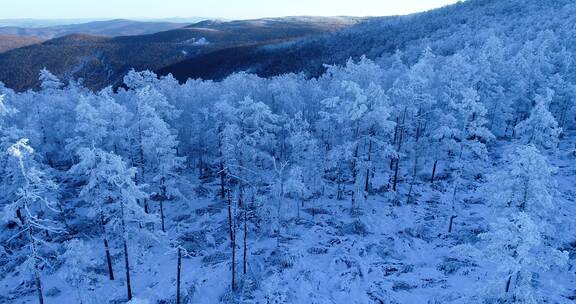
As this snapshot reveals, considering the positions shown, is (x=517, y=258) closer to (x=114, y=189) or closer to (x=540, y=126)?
(x=114, y=189)

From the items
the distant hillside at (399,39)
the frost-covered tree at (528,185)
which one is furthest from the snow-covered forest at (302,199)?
the distant hillside at (399,39)

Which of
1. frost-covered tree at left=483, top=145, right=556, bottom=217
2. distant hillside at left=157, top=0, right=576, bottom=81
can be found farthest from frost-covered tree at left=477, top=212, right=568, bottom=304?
distant hillside at left=157, top=0, right=576, bottom=81

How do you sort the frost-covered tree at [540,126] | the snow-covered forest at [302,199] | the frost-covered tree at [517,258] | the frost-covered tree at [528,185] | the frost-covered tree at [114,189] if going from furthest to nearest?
the frost-covered tree at [540,126], the frost-covered tree at [114,189], the snow-covered forest at [302,199], the frost-covered tree at [528,185], the frost-covered tree at [517,258]

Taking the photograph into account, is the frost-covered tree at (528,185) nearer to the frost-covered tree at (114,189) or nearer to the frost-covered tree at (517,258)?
the frost-covered tree at (517,258)

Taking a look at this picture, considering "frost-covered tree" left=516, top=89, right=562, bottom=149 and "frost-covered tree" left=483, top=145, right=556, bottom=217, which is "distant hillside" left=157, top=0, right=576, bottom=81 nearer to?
"frost-covered tree" left=516, top=89, right=562, bottom=149

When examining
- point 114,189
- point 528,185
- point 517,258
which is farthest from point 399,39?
point 517,258

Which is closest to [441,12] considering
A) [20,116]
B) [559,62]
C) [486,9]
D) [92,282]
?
[486,9]

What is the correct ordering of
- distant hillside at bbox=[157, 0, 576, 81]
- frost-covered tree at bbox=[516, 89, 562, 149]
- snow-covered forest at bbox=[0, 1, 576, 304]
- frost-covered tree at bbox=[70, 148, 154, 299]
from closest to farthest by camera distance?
snow-covered forest at bbox=[0, 1, 576, 304], frost-covered tree at bbox=[70, 148, 154, 299], frost-covered tree at bbox=[516, 89, 562, 149], distant hillside at bbox=[157, 0, 576, 81]

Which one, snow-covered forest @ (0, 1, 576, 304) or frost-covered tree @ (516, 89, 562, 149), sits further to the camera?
frost-covered tree @ (516, 89, 562, 149)
